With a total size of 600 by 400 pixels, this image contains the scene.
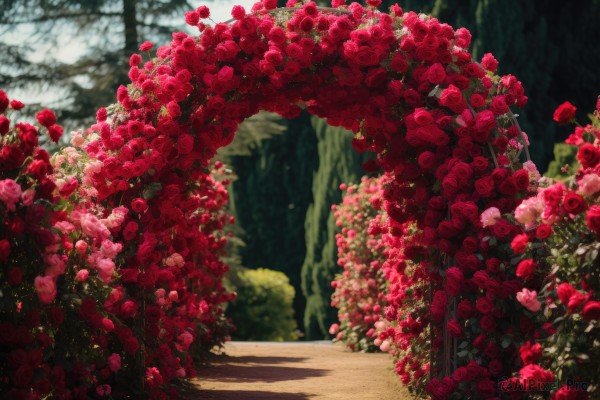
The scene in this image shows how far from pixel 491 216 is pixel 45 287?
97.1 inches

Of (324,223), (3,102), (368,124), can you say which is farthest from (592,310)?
(324,223)

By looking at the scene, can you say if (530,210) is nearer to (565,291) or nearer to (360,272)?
(565,291)

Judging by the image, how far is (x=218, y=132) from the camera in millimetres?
5734

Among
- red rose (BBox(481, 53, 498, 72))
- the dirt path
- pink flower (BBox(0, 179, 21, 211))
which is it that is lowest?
the dirt path

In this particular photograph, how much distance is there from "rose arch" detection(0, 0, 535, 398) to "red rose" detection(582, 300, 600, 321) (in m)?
1.05

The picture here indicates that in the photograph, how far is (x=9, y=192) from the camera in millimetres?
3900

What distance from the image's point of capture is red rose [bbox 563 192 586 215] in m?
4.02

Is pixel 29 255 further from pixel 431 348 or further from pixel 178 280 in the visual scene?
pixel 431 348

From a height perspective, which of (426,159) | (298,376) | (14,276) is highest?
(426,159)

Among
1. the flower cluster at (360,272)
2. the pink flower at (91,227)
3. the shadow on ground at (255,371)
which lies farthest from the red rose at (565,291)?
the flower cluster at (360,272)

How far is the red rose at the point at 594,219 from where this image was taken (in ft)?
12.7

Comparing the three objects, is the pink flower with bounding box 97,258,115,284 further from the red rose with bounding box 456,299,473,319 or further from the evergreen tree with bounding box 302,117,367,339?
the evergreen tree with bounding box 302,117,367,339

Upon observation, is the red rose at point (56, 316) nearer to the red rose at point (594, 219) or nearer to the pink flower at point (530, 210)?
the pink flower at point (530, 210)

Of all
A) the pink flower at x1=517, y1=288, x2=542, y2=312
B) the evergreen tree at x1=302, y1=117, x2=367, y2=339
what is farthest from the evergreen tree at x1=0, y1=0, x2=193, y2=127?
the pink flower at x1=517, y1=288, x2=542, y2=312
